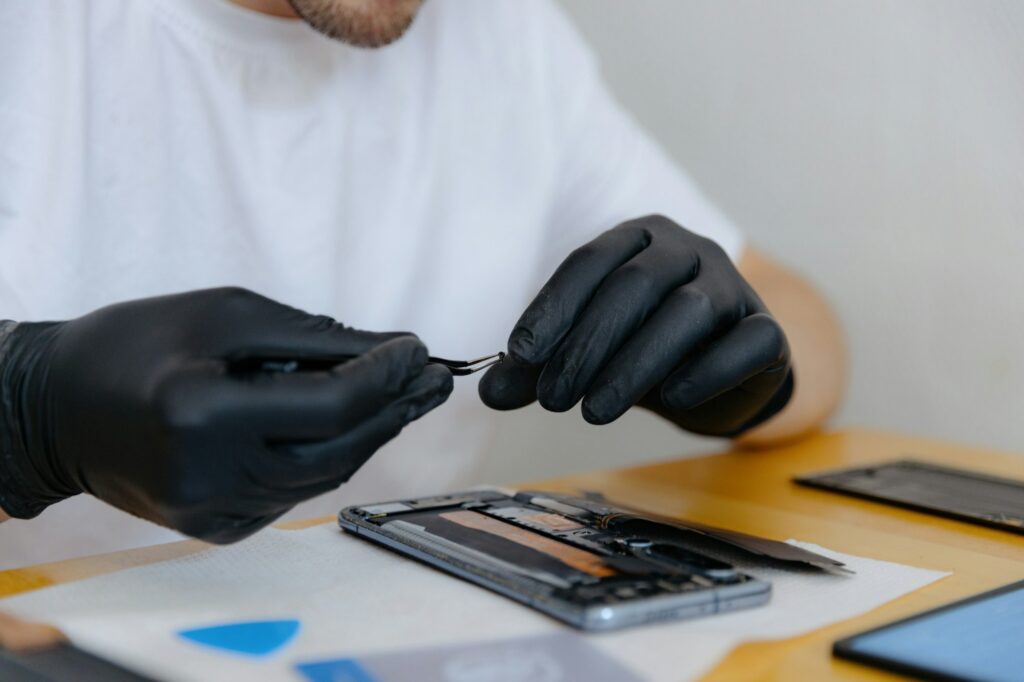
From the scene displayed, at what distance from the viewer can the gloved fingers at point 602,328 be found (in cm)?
58

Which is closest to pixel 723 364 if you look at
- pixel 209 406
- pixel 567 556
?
pixel 567 556

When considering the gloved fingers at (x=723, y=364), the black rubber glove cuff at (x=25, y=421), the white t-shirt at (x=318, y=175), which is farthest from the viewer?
the white t-shirt at (x=318, y=175)

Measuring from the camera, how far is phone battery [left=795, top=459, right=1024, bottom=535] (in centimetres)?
64

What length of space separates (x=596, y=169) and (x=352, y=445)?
577 mm

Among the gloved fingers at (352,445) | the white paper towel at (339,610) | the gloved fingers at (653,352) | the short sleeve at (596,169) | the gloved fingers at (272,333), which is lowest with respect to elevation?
the white paper towel at (339,610)

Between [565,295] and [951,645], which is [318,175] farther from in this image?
[951,645]

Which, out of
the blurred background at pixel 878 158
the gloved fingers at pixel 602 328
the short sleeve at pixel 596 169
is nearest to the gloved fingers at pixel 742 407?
the gloved fingers at pixel 602 328

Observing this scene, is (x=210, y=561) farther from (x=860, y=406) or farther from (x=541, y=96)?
(x=860, y=406)

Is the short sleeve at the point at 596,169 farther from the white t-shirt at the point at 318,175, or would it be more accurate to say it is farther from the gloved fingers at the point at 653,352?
the gloved fingers at the point at 653,352

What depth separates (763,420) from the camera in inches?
30.5

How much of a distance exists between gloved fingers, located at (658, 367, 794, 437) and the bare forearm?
10 centimetres

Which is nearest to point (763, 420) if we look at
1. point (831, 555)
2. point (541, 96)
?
point (831, 555)

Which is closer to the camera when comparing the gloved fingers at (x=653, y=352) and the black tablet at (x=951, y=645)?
the black tablet at (x=951, y=645)

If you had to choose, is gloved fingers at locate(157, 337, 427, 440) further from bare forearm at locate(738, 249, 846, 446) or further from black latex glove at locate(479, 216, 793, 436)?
bare forearm at locate(738, 249, 846, 446)
